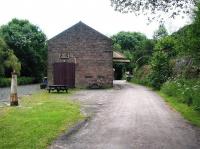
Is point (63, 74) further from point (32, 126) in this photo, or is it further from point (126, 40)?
point (126, 40)

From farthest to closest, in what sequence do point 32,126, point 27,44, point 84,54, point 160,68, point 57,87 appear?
1. point 27,44
2. point 84,54
3. point 160,68
4. point 57,87
5. point 32,126

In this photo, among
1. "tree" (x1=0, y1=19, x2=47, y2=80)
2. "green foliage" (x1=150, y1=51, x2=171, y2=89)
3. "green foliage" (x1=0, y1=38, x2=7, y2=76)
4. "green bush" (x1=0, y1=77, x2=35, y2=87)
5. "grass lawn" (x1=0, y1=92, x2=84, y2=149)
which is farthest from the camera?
"tree" (x1=0, y1=19, x2=47, y2=80)

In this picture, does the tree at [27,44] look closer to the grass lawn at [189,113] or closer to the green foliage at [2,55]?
the green foliage at [2,55]

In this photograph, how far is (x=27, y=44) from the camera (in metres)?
62.0

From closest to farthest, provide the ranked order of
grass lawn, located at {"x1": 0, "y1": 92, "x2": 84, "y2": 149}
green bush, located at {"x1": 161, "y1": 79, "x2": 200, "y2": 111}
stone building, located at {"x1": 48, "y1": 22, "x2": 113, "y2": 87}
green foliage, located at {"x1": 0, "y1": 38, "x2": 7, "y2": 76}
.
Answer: grass lawn, located at {"x1": 0, "y1": 92, "x2": 84, "y2": 149}, green bush, located at {"x1": 161, "y1": 79, "x2": 200, "y2": 111}, stone building, located at {"x1": 48, "y1": 22, "x2": 113, "y2": 87}, green foliage, located at {"x1": 0, "y1": 38, "x2": 7, "y2": 76}

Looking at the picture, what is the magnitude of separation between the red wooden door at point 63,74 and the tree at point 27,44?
20534 millimetres

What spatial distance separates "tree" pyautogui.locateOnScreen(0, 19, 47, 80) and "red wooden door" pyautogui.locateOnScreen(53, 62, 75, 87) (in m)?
20.5

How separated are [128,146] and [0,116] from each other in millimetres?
7506

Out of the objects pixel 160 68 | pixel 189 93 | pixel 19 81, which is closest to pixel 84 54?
pixel 160 68

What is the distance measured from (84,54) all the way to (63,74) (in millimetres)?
3126

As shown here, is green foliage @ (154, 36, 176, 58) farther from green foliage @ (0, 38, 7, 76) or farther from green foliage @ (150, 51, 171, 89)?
green foliage @ (0, 38, 7, 76)

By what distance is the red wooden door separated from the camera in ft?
136

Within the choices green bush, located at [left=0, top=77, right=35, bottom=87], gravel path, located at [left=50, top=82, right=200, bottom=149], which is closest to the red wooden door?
green bush, located at [left=0, top=77, right=35, bottom=87]

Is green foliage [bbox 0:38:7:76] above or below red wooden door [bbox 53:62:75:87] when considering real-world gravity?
above
